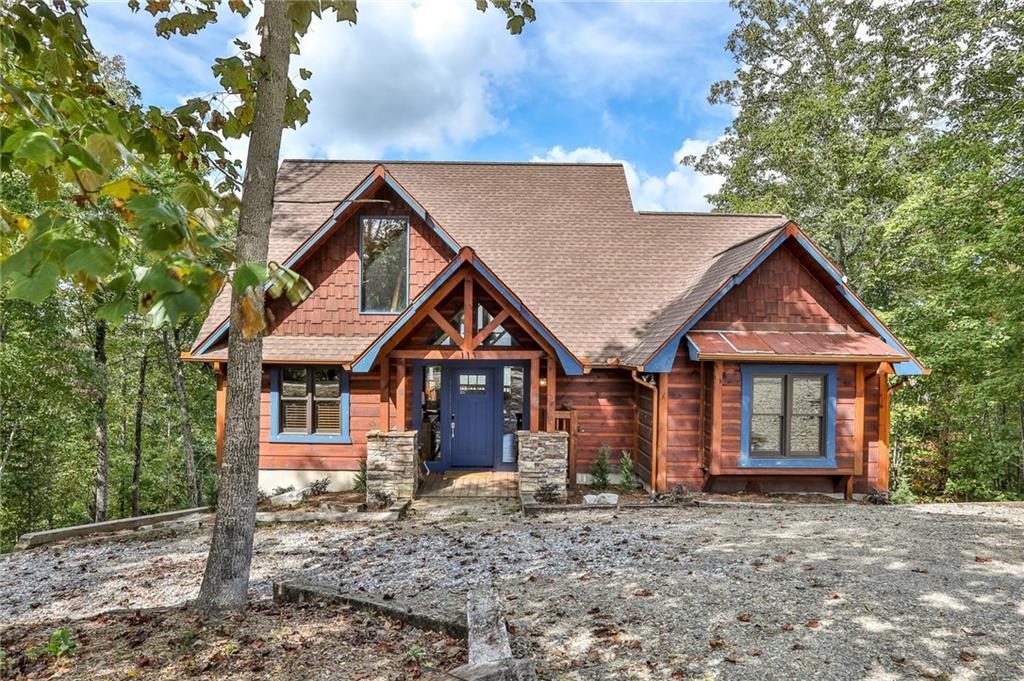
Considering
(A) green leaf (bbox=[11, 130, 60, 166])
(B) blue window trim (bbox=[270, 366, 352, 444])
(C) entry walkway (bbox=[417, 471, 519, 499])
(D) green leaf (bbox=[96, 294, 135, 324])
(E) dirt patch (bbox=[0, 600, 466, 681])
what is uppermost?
(A) green leaf (bbox=[11, 130, 60, 166])

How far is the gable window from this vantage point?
1152 centimetres

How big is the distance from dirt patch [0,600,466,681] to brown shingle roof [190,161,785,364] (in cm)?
731

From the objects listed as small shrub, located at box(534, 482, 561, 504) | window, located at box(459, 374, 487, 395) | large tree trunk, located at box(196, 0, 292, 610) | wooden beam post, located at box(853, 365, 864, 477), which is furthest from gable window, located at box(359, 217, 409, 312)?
wooden beam post, located at box(853, 365, 864, 477)

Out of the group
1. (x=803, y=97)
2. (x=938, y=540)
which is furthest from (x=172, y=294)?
(x=803, y=97)

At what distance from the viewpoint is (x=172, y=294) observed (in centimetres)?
191

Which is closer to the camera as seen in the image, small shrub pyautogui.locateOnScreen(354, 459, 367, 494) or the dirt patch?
the dirt patch

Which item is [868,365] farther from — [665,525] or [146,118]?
[146,118]

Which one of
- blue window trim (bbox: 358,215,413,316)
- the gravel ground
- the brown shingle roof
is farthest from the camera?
the brown shingle roof

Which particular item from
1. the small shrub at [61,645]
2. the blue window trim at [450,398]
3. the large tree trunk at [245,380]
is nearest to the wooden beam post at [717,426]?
the blue window trim at [450,398]

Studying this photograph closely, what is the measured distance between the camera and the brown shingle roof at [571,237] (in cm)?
1191

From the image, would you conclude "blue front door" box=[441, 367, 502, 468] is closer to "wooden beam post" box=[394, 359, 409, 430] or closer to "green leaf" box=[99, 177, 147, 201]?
"wooden beam post" box=[394, 359, 409, 430]

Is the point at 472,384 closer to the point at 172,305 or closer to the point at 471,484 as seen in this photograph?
the point at 471,484

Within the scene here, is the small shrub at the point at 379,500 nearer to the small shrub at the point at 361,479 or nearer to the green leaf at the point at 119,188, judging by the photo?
the small shrub at the point at 361,479

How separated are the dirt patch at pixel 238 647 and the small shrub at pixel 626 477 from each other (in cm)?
701
